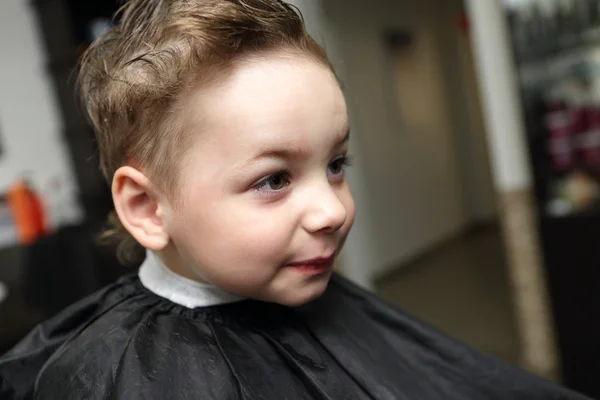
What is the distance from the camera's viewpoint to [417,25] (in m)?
4.93

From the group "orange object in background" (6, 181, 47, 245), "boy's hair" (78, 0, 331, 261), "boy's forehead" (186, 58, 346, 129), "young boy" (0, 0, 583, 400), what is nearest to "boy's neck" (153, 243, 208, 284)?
"young boy" (0, 0, 583, 400)

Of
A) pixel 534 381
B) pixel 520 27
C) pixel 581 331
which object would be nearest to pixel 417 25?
pixel 520 27

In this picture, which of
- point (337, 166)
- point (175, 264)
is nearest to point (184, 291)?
point (175, 264)

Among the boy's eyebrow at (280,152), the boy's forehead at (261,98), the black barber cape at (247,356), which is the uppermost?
the boy's forehead at (261,98)

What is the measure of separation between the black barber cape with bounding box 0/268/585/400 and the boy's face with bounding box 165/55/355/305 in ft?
0.33

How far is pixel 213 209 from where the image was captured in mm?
663

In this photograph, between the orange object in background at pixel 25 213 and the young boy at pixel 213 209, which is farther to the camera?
the orange object in background at pixel 25 213

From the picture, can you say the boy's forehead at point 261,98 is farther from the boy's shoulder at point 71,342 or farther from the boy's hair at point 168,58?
the boy's shoulder at point 71,342

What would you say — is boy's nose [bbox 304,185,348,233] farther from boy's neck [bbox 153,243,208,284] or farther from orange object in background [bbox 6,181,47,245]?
orange object in background [bbox 6,181,47,245]

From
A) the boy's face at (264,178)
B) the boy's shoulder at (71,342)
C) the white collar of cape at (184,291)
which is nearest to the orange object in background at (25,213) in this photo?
the boy's shoulder at (71,342)

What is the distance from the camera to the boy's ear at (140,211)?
0.71 m

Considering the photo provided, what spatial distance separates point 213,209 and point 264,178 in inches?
2.9

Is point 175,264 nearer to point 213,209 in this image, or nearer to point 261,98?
point 213,209

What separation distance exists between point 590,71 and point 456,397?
5.20ft
